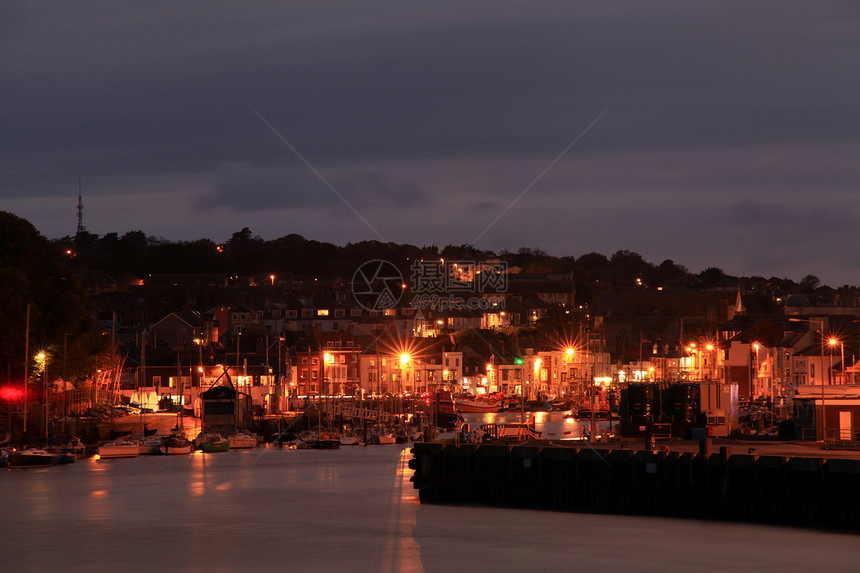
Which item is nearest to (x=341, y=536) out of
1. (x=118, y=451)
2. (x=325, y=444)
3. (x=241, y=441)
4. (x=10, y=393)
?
(x=118, y=451)

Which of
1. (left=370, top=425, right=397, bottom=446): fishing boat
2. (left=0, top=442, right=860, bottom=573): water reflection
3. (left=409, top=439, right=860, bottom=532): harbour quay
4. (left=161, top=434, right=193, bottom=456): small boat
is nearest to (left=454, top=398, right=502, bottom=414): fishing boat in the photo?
(left=370, top=425, right=397, bottom=446): fishing boat

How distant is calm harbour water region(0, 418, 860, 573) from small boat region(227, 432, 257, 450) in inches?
1048

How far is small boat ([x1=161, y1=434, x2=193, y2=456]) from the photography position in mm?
83562

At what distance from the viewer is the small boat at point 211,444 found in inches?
3413

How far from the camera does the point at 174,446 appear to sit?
→ 275 feet

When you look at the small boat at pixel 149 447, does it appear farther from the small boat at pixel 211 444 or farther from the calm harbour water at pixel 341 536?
the calm harbour water at pixel 341 536

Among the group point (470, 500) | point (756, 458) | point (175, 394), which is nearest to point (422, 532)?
point (470, 500)

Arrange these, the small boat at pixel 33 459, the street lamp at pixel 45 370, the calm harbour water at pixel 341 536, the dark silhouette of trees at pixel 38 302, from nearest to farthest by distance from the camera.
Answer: the calm harbour water at pixel 341 536, the small boat at pixel 33 459, the dark silhouette of trees at pixel 38 302, the street lamp at pixel 45 370

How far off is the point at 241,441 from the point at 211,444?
4362 mm

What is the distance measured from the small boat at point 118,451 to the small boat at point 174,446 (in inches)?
79.8

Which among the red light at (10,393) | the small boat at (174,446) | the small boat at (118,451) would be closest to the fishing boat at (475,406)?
the small boat at (174,446)

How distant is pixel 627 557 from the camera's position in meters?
37.6

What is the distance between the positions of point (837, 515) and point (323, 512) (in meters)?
22.9

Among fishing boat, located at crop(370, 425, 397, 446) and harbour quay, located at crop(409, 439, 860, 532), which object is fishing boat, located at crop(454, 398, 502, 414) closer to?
fishing boat, located at crop(370, 425, 397, 446)
